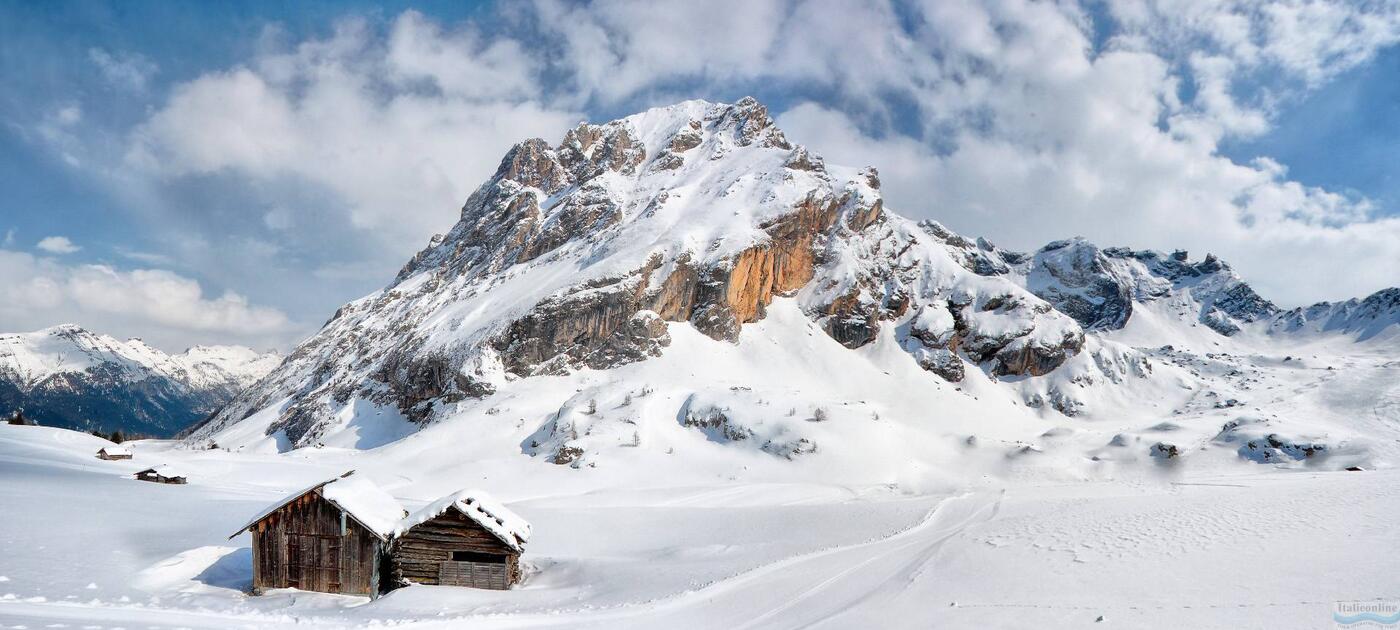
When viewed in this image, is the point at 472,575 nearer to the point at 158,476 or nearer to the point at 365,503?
the point at 365,503

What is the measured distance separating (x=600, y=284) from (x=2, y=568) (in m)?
60.1

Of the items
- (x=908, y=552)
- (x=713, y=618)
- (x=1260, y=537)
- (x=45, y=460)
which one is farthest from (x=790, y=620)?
(x=45, y=460)

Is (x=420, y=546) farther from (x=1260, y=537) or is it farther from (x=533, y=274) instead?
(x=533, y=274)

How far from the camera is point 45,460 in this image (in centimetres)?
4247

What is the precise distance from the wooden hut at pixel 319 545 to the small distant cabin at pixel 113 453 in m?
41.9

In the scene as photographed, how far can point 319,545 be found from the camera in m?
21.8

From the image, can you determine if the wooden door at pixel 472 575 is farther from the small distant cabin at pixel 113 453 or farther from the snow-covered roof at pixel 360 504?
the small distant cabin at pixel 113 453

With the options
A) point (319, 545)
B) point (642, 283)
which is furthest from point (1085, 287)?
point (319, 545)

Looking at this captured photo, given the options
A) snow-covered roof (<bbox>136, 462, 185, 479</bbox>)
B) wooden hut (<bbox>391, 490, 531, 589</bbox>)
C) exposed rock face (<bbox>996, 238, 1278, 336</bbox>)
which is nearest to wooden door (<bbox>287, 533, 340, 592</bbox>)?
wooden hut (<bbox>391, 490, 531, 589</bbox>)

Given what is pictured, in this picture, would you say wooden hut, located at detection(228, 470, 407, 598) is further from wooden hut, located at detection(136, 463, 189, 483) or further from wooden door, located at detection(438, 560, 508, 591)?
wooden hut, located at detection(136, 463, 189, 483)

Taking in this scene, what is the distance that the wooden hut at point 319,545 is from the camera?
70.8ft

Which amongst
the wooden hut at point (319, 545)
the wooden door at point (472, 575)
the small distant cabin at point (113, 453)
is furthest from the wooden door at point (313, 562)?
the small distant cabin at point (113, 453)

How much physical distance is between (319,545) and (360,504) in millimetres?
1742

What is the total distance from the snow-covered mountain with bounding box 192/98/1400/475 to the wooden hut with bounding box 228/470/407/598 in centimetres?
3000
